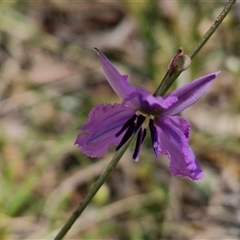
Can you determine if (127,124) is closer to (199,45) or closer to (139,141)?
(139,141)

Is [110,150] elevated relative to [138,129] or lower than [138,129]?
elevated

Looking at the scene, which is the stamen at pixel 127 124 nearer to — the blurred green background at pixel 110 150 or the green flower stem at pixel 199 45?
the green flower stem at pixel 199 45

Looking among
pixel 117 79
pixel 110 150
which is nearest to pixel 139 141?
pixel 117 79

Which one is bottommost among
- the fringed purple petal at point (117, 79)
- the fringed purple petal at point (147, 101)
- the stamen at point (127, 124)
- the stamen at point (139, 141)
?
the stamen at point (139, 141)

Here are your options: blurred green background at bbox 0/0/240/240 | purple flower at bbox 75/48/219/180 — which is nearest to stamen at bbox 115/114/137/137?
purple flower at bbox 75/48/219/180

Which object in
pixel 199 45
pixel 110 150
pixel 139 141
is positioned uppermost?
pixel 110 150

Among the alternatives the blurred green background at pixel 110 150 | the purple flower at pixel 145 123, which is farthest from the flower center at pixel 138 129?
the blurred green background at pixel 110 150

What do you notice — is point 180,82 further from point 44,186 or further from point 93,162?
point 44,186

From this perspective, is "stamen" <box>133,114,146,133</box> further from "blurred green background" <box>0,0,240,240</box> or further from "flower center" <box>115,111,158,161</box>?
"blurred green background" <box>0,0,240,240</box>
